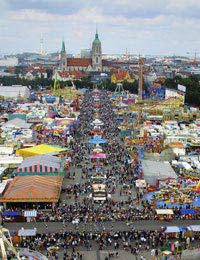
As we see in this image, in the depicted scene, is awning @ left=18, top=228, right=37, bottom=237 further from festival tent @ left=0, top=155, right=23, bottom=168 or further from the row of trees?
the row of trees

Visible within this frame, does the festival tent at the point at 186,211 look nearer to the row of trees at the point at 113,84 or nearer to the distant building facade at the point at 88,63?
the row of trees at the point at 113,84

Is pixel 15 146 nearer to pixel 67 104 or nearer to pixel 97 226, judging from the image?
pixel 97 226

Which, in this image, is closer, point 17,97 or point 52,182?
point 52,182

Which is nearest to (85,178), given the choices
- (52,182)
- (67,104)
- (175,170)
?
(52,182)

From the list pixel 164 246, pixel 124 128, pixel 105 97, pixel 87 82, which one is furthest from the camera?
pixel 87 82

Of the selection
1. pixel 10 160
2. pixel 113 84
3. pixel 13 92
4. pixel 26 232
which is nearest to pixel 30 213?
pixel 26 232

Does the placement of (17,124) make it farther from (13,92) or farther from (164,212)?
(13,92)

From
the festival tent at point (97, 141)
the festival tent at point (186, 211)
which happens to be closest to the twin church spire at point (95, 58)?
the festival tent at point (97, 141)

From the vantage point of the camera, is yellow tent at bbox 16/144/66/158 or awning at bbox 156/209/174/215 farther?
yellow tent at bbox 16/144/66/158

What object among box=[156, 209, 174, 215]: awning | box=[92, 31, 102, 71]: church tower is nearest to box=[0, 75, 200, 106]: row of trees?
box=[92, 31, 102, 71]: church tower
